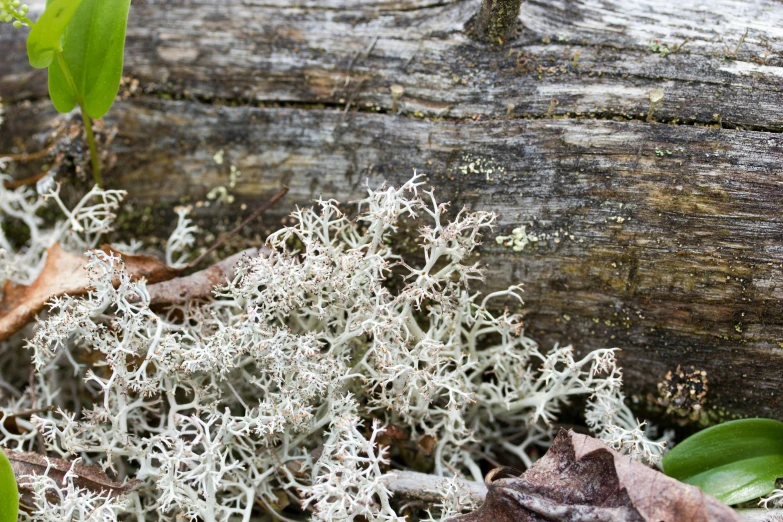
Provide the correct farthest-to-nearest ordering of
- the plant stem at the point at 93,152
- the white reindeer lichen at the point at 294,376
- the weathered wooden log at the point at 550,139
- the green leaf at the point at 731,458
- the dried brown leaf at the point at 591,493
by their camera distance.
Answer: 1. the plant stem at the point at 93,152
2. the weathered wooden log at the point at 550,139
3. the green leaf at the point at 731,458
4. the white reindeer lichen at the point at 294,376
5. the dried brown leaf at the point at 591,493

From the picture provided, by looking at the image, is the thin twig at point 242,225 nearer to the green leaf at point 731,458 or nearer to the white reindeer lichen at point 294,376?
the white reindeer lichen at point 294,376

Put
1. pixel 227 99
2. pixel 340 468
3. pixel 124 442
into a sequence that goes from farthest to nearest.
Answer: pixel 227 99 < pixel 124 442 < pixel 340 468

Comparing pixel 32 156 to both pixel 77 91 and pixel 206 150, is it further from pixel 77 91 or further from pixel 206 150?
pixel 206 150

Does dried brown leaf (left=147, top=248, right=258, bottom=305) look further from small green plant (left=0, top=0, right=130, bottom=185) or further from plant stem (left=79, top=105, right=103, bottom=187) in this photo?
small green plant (left=0, top=0, right=130, bottom=185)

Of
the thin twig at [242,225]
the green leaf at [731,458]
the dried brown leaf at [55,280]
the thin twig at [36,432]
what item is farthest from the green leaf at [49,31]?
the green leaf at [731,458]

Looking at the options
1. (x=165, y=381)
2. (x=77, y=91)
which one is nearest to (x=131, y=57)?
(x=77, y=91)

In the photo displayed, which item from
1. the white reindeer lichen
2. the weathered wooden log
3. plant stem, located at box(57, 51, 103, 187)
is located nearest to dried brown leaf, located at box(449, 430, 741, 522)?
the white reindeer lichen
